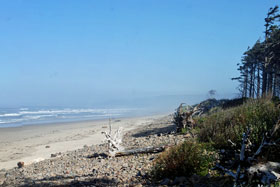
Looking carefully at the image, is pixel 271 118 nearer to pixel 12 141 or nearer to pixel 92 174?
pixel 92 174

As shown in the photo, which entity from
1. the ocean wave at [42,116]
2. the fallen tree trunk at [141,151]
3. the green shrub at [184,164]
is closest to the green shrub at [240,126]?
the green shrub at [184,164]

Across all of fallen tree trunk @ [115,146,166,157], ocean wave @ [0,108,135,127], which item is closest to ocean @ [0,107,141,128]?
ocean wave @ [0,108,135,127]

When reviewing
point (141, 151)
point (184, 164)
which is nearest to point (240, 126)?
point (184, 164)

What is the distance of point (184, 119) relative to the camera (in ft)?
38.1

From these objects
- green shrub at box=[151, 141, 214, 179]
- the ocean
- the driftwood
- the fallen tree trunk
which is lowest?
the ocean

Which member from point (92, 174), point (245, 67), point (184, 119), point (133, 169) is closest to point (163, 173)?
point (133, 169)

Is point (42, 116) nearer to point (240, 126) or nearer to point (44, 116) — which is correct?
point (44, 116)

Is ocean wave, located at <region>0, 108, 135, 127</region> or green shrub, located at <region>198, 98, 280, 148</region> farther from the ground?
green shrub, located at <region>198, 98, 280, 148</region>

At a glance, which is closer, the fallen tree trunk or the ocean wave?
the fallen tree trunk

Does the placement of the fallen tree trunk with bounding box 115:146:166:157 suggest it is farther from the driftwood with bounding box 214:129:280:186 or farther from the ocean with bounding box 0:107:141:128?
the ocean with bounding box 0:107:141:128

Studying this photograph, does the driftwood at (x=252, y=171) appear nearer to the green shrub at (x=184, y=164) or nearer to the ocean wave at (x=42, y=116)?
the green shrub at (x=184, y=164)

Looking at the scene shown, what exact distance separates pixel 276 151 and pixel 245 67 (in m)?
36.5

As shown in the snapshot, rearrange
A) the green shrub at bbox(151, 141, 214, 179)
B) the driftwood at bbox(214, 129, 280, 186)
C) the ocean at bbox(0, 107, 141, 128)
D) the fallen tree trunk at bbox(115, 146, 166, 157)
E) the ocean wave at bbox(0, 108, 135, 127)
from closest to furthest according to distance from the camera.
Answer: the driftwood at bbox(214, 129, 280, 186), the green shrub at bbox(151, 141, 214, 179), the fallen tree trunk at bbox(115, 146, 166, 157), the ocean at bbox(0, 107, 141, 128), the ocean wave at bbox(0, 108, 135, 127)

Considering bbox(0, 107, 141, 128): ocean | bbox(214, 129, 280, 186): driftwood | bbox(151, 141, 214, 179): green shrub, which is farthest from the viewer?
bbox(0, 107, 141, 128): ocean
